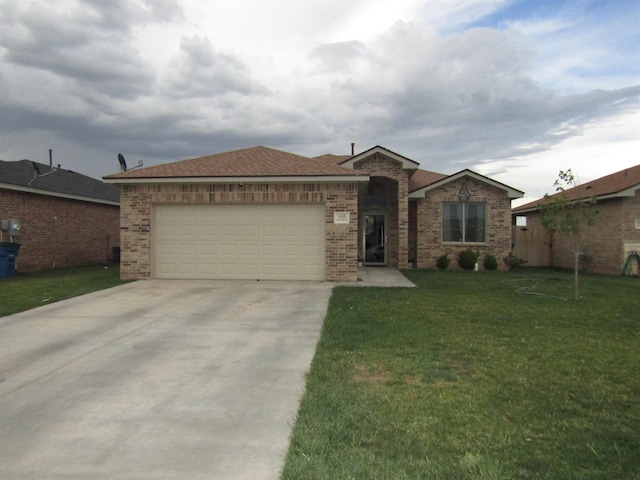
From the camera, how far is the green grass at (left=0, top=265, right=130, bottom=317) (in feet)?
32.1

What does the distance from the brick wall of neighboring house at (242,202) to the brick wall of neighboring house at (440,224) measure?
6.02 m

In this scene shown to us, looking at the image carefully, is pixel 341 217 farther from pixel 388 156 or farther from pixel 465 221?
pixel 465 221

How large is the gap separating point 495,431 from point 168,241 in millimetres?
11719

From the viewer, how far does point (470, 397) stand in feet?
15.0

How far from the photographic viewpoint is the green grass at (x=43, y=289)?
9.80 m

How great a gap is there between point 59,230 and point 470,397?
61.8 ft

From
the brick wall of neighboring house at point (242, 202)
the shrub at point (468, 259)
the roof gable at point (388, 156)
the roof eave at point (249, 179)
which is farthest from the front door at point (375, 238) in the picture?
the roof eave at point (249, 179)

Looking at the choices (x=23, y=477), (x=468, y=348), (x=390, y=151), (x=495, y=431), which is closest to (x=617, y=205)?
(x=390, y=151)

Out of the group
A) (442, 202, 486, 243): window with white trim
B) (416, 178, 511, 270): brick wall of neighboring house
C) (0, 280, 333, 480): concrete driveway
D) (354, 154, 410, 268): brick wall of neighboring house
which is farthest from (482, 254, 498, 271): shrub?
(0, 280, 333, 480): concrete driveway

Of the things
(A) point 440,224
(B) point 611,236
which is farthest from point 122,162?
(B) point 611,236

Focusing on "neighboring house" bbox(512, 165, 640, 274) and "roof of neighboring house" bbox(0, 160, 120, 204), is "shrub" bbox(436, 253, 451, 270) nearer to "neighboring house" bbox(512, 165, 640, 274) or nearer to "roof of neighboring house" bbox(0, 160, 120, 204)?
"neighboring house" bbox(512, 165, 640, 274)

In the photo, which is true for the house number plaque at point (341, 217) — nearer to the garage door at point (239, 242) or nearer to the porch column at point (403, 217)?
the garage door at point (239, 242)

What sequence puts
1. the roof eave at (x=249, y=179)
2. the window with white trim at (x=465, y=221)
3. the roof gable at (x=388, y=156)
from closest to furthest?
the roof eave at (x=249, y=179) → the roof gable at (x=388, y=156) → the window with white trim at (x=465, y=221)

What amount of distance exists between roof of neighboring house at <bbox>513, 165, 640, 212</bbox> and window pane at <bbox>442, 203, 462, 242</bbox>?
2.98 metres
